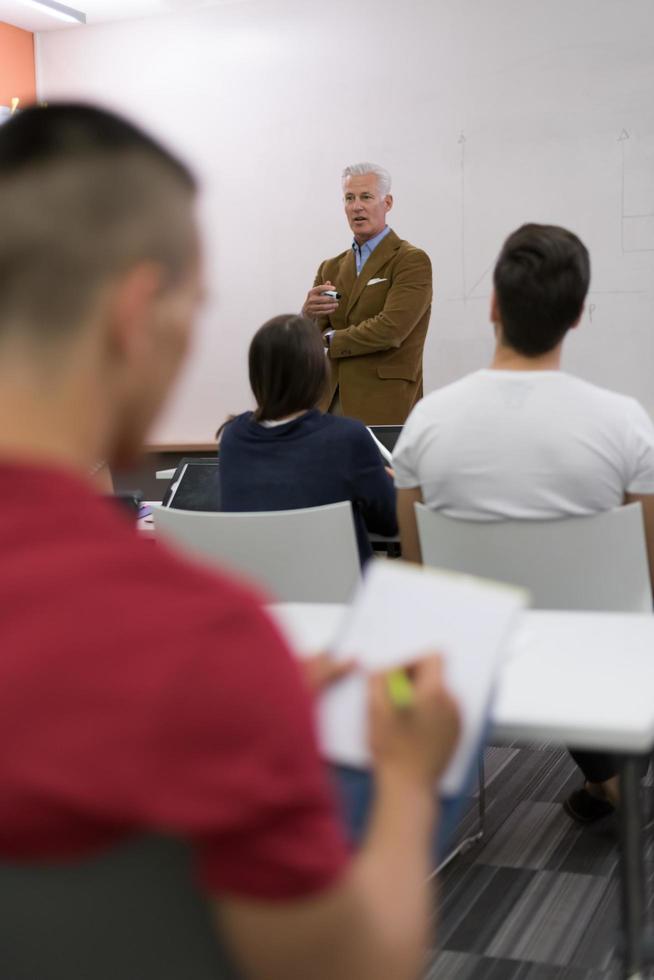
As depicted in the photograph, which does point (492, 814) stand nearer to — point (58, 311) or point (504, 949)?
point (504, 949)

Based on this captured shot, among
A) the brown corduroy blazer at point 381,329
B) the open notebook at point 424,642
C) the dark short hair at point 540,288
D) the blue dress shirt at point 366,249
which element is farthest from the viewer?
the blue dress shirt at point 366,249

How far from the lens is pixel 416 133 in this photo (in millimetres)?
6090

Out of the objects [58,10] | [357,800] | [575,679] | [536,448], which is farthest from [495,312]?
[58,10]

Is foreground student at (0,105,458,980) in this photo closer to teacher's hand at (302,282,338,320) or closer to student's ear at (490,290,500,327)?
student's ear at (490,290,500,327)

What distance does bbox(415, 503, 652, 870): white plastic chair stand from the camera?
1.83 metres

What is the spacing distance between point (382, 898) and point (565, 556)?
1284mm

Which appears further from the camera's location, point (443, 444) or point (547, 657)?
point (443, 444)

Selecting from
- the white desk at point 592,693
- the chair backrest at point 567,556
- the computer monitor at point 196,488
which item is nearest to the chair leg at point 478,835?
the chair backrest at point 567,556

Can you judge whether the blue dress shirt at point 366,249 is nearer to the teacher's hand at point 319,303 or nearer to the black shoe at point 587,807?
the teacher's hand at point 319,303

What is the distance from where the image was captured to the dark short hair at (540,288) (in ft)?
6.75

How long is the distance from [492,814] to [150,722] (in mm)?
2248

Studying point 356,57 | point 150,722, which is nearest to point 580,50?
point 356,57

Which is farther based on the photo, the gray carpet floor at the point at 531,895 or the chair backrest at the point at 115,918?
the gray carpet floor at the point at 531,895

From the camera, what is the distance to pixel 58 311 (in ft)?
2.09
